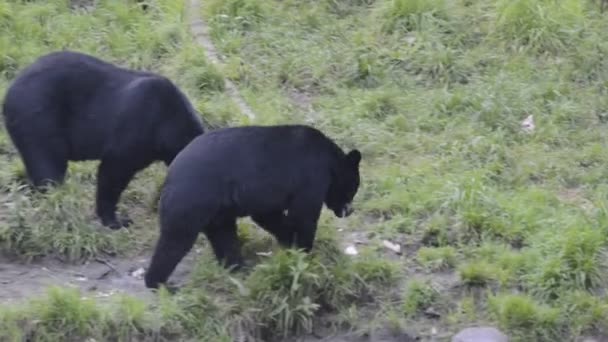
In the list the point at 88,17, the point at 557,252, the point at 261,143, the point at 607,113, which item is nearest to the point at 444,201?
the point at 557,252

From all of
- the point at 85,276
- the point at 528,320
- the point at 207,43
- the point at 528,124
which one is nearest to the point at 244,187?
the point at 85,276

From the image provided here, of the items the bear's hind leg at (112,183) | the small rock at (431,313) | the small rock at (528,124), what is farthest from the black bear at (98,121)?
the small rock at (528,124)

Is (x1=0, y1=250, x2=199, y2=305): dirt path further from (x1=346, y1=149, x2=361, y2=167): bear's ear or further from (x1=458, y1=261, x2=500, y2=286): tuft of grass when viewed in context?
(x1=458, y1=261, x2=500, y2=286): tuft of grass

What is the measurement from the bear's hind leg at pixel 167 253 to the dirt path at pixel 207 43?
256 centimetres

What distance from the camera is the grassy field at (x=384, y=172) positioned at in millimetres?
7766

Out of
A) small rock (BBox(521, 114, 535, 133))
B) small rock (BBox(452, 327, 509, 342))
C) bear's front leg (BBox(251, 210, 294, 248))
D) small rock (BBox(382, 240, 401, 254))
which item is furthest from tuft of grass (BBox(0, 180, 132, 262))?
small rock (BBox(521, 114, 535, 133))

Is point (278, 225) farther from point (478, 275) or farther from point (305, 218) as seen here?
point (478, 275)

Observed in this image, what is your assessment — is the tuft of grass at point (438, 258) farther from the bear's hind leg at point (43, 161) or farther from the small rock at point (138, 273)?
the bear's hind leg at point (43, 161)

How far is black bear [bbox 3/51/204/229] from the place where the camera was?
8.61 m

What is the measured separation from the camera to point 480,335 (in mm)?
7648

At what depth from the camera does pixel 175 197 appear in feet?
25.1

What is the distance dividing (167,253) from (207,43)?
155 inches

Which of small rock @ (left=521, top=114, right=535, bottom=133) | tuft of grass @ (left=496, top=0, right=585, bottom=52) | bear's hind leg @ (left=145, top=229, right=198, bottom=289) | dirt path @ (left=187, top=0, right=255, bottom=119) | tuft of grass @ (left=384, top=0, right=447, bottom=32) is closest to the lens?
bear's hind leg @ (left=145, top=229, right=198, bottom=289)

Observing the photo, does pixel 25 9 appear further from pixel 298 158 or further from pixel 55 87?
pixel 298 158
